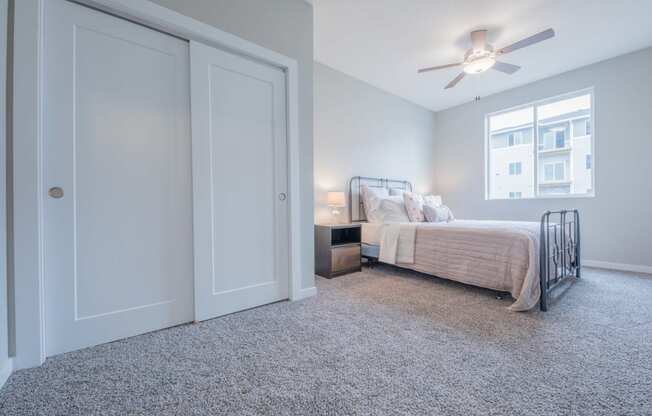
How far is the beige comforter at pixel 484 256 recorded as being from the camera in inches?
82.8

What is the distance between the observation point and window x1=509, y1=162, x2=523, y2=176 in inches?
170

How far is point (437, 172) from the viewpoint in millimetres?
5328

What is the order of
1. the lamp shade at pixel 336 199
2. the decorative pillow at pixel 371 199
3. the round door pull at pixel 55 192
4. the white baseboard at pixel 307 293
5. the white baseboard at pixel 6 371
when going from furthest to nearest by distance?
the decorative pillow at pixel 371 199 → the lamp shade at pixel 336 199 → the white baseboard at pixel 307 293 → the round door pull at pixel 55 192 → the white baseboard at pixel 6 371

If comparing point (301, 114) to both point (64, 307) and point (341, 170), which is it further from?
point (64, 307)

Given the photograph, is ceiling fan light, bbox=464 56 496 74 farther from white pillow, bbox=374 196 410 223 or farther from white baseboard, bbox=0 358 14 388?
white baseboard, bbox=0 358 14 388

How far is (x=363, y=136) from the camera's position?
13.4ft

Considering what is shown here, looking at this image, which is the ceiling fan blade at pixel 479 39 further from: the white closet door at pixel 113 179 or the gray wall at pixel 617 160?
the white closet door at pixel 113 179

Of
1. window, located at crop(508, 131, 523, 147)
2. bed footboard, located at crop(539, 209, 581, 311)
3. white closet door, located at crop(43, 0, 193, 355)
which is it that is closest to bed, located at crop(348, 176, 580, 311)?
bed footboard, located at crop(539, 209, 581, 311)

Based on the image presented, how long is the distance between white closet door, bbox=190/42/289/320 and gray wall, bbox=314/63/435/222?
129 cm

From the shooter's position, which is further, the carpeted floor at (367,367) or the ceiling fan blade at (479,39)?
the ceiling fan blade at (479,39)

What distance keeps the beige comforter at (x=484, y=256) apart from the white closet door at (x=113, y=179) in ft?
7.40

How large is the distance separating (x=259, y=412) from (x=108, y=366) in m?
0.92

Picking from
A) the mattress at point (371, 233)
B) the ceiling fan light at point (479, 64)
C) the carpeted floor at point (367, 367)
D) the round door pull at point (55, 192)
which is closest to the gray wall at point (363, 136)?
the mattress at point (371, 233)

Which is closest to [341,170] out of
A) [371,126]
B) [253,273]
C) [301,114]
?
[371,126]
